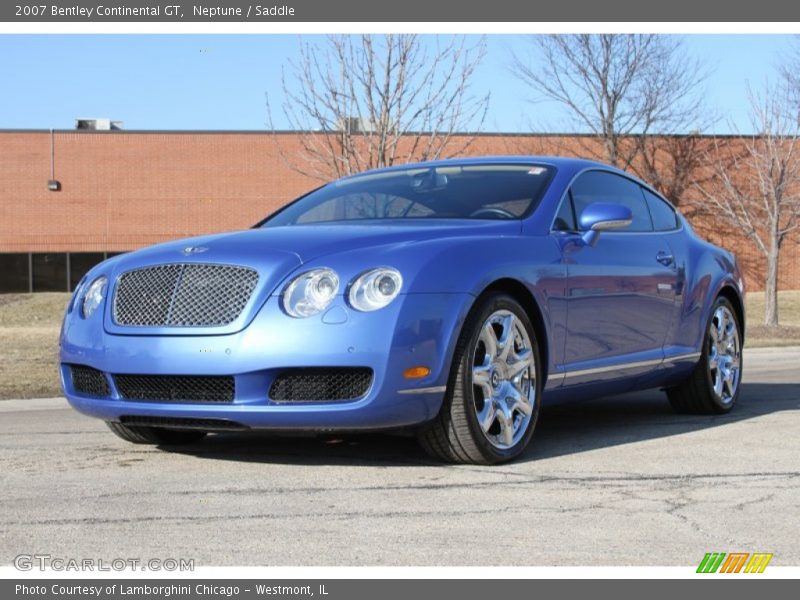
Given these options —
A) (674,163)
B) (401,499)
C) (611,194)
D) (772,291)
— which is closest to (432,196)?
(611,194)

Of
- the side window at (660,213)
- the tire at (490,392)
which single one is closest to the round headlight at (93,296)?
the tire at (490,392)

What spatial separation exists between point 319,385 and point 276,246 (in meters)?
0.74

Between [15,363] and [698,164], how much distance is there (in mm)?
27796

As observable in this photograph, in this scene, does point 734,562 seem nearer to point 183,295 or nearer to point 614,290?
point 183,295

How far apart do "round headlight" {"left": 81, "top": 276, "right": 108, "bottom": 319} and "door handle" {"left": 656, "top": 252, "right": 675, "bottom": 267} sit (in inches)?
132

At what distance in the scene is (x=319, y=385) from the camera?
17.5ft

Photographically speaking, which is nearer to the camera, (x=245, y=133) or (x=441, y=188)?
(x=441, y=188)

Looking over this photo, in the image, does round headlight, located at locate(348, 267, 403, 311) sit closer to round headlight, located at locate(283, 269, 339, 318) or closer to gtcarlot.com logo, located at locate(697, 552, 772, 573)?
round headlight, located at locate(283, 269, 339, 318)

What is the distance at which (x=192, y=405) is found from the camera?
215 inches

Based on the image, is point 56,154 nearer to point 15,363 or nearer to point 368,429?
point 15,363

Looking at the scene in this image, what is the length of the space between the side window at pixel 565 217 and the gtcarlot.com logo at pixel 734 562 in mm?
2809

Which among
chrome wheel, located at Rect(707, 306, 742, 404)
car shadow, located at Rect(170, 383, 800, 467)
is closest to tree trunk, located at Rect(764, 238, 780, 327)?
car shadow, located at Rect(170, 383, 800, 467)
